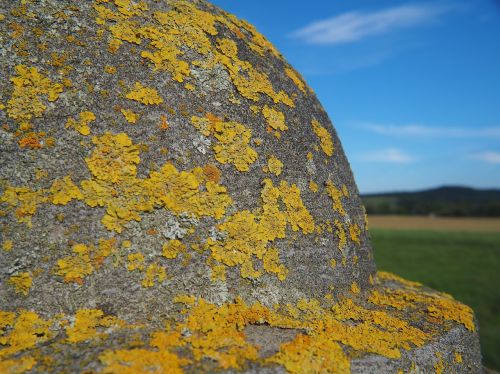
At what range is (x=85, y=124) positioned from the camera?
232 cm

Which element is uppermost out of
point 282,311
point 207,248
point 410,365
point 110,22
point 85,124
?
point 110,22

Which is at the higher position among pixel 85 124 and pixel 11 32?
pixel 11 32

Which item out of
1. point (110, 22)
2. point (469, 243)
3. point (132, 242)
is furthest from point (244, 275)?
point (469, 243)

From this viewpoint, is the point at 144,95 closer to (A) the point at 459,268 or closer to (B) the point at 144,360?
(B) the point at 144,360

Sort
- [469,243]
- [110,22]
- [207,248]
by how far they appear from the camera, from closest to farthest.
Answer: [207,248], [110,22], [469,243]

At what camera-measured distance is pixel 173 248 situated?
2316 millimetres

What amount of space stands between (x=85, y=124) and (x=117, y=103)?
0.72 ft

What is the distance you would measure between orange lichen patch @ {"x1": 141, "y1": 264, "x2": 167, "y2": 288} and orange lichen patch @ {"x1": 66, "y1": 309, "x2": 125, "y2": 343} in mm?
231

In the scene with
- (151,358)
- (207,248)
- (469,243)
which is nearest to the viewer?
(151,358)

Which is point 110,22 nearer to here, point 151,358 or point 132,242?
point 132,242

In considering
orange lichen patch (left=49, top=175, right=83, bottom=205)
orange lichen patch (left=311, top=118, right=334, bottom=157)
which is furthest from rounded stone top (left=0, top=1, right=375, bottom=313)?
orange lichen patch (left=311, top=118, right=334, bottom=157)

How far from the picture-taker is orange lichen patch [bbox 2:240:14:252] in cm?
211

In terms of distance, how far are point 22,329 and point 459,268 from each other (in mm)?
19617

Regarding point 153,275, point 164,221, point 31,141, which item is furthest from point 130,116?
point 153,275
